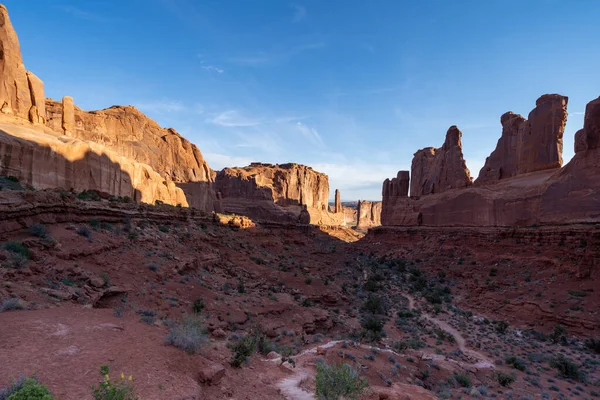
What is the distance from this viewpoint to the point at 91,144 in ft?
71.1

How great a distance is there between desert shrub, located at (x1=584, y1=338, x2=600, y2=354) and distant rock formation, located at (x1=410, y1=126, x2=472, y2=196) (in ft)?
92.4

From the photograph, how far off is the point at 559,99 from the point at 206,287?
36.7 meters

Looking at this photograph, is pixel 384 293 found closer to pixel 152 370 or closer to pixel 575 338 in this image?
pixel 575 338

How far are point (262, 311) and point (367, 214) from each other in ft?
389

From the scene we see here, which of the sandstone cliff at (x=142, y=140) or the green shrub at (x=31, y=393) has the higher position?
the sandstone cliff at (x=142, y=140)

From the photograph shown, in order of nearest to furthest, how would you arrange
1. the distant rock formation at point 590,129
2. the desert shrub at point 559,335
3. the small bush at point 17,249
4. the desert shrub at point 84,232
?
1. the small bush at point 17,249
2. the desert shrub at point 84,232
3. the desert shrub at point 559,335
4. the distant rock formation at point 590,129

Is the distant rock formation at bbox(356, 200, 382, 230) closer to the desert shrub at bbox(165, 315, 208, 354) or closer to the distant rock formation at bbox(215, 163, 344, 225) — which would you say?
the distant rock formation at bbox(215, 163, 344, 225)

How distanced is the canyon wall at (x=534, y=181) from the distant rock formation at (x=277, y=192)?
39.6 m

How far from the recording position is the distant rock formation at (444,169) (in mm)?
42406

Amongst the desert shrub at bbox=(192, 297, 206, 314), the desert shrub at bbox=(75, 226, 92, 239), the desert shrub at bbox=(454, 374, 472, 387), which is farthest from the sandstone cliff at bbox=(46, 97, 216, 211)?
the desert shrub at bbox=(454, 374, 472, 387)

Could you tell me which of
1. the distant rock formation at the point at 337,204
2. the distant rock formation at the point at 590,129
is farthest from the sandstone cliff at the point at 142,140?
the distant rock formation at the point at 337,204

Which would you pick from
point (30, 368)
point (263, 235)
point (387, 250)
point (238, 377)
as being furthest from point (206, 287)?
point (387, 250)

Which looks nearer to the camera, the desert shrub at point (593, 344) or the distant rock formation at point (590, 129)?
the desert shrub at point (593, 344)

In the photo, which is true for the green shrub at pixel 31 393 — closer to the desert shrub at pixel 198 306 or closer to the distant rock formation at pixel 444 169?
the desert shrub at pixel 198 306
